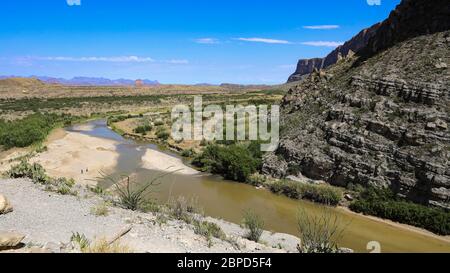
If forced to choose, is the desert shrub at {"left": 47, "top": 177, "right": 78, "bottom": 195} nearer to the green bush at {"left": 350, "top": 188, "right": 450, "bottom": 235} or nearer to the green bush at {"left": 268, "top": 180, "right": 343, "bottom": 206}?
the green bush at {"left": 268, "top": 180, "right": 343, "bottom": 206}

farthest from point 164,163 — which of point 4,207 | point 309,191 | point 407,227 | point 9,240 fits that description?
point 9,240

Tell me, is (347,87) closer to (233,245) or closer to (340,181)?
(340,181)

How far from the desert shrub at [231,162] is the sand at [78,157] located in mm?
7062

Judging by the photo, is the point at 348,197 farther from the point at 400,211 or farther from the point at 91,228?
the point at 91,228

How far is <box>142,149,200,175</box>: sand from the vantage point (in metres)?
28.6

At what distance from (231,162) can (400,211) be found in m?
10.9

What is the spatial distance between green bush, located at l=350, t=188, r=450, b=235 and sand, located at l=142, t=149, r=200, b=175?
11.7 metres

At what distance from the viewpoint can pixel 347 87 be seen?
1144 inches

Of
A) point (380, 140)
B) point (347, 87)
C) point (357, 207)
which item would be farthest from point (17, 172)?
point (347, 87)

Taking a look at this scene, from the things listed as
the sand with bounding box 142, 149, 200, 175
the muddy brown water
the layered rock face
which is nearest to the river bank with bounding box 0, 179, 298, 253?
the muddy brown water

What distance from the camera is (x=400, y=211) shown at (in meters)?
18.9

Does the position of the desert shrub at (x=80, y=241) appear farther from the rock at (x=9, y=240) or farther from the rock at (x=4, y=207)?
the rock at (x=4, y=207)
